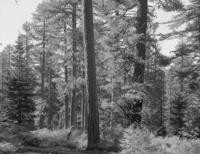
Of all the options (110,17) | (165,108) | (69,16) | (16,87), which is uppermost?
(69,16)

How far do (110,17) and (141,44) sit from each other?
209cm

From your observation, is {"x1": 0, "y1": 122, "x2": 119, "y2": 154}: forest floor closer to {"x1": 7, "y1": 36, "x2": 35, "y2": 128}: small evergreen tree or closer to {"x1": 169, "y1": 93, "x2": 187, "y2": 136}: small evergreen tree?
{"x1": 7, "y1": 36, "x2": 35, "y2": 128}: small evergreen tree

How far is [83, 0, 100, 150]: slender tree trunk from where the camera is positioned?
32.0 ft

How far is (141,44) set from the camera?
11.5 m

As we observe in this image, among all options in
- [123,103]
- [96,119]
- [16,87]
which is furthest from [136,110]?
[16,87]

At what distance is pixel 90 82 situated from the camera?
995 centimetres

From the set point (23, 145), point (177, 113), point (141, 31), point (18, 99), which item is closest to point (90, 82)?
point (141, 31)

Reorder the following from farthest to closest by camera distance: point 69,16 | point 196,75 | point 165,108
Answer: point 165,108
point 69,16
point 196,75

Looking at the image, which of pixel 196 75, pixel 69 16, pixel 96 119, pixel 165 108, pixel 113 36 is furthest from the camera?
pixel 165 108

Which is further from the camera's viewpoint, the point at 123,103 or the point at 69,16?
the point at 69,16

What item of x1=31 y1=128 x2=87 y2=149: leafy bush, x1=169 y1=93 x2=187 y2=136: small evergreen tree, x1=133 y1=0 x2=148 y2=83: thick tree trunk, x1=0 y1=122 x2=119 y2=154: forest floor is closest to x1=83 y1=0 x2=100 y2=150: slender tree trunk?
x1=0 y1=122 x2=119 y2=154: forest floor

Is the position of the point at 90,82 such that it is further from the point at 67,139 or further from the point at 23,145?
the point at 67,139

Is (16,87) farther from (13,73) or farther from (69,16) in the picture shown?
(69,16)

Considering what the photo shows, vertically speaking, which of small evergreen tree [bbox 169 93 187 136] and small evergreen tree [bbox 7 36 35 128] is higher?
small evergreen tree [bbox 7 36 35 128]
